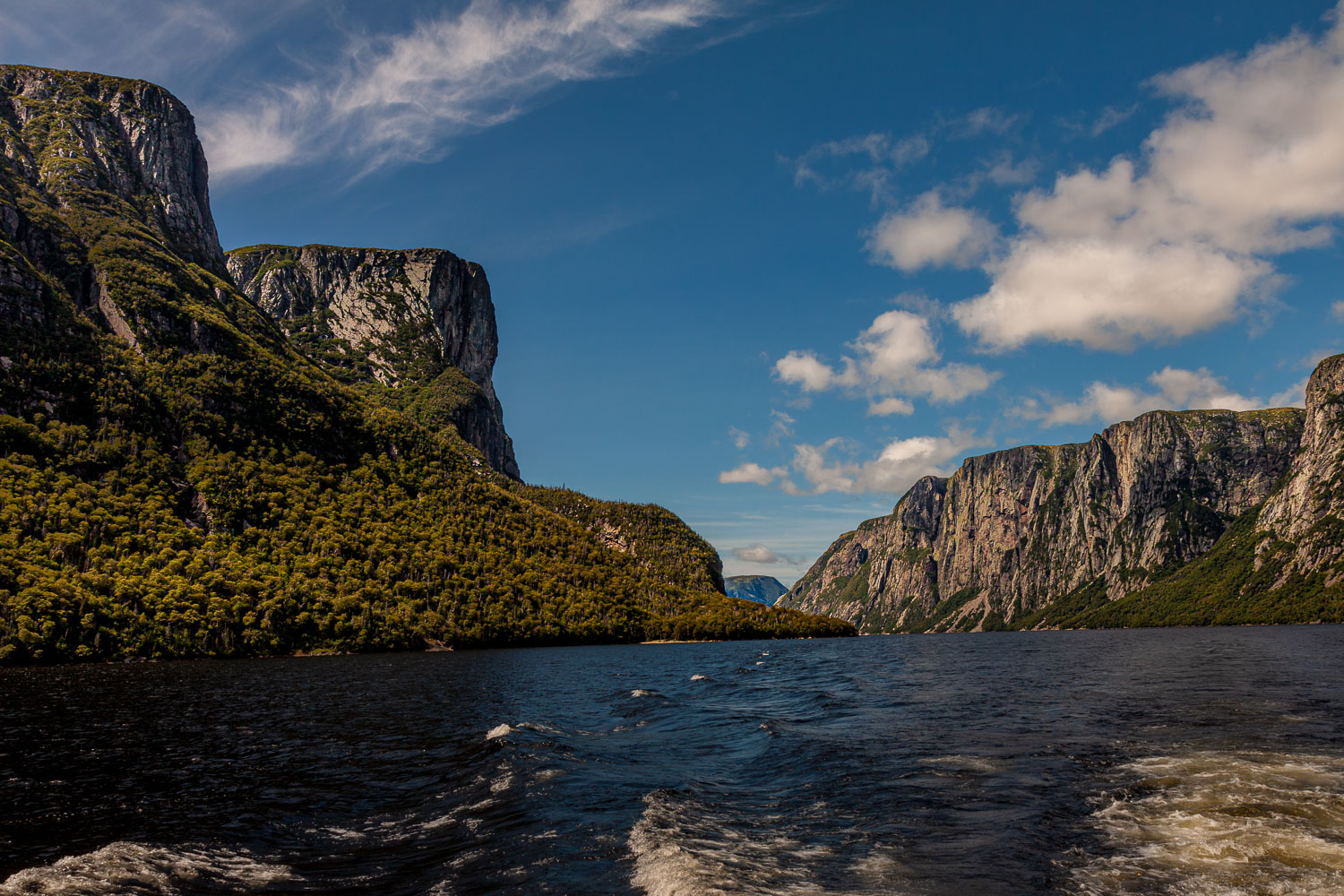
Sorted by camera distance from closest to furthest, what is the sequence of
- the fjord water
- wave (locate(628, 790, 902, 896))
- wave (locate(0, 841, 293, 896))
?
wave (locate(628, 790, 902, 896)) → wave (locate(0, 841, 293, 896)) → the fjord water

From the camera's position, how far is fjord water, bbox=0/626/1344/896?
16672 mm

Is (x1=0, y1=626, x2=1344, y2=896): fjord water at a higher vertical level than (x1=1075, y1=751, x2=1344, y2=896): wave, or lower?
lower

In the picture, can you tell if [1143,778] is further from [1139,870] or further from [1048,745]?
[1139,870]

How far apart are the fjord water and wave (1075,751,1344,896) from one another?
3.6 inches

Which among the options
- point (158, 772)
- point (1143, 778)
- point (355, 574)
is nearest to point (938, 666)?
point (1143, 778)

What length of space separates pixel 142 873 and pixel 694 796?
16.4 metres

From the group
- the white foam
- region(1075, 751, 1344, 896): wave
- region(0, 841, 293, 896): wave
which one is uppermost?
region(1075, 751, 1344, 896): wave

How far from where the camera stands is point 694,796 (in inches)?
995

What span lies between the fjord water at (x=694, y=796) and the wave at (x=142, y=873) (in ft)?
0.31

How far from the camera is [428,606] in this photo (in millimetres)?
184750

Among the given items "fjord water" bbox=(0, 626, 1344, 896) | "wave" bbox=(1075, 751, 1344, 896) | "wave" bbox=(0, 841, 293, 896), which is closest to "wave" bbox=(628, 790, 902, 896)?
"fjord water" bbox=(0, 626, 1344, 896)

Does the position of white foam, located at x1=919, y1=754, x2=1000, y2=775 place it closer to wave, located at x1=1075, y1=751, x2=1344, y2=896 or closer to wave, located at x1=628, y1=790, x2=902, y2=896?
wave, located at x1=1075, y1=751, x2=1344, y2=896

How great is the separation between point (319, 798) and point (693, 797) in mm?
13917

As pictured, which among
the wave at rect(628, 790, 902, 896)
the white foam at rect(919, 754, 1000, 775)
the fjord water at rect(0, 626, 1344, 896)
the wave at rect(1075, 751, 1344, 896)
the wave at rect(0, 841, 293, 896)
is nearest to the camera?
the wave at rect(1075, 751, 1344, 896)
